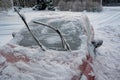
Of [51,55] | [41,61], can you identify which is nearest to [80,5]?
[51,55]

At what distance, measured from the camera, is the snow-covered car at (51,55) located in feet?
11.4

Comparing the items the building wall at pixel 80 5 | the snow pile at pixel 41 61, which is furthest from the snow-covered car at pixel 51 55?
the building wall at pixel 80 5

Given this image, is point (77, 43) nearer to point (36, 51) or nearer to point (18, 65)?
point (36, 51)

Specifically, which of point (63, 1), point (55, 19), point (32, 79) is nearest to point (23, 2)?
point (63, 1)

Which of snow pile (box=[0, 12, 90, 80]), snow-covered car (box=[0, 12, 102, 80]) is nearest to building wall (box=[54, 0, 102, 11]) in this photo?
snow-covered car (box=[0, 12, 102, 80])

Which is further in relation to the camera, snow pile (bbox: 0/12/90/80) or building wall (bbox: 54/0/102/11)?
building wall (bbox: 54/0/102/11)

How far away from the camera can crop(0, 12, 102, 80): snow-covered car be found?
3488 millimetres

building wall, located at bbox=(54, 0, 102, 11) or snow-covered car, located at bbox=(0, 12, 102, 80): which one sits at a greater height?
snow-covered car, located at bbox=(0, 12, 102, 80)

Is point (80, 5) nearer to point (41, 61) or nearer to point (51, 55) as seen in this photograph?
point (51, 55)

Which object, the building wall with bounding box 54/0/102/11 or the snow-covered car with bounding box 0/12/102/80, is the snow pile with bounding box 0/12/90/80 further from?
the building wall with bounding box 54/0/102/11

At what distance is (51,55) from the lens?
4066 millimetres

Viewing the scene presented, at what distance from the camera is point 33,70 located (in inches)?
141

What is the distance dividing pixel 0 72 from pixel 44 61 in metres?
0.69

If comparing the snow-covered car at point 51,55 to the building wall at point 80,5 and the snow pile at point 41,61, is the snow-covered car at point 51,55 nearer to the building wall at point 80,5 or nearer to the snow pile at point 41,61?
the snow pile at point 41,61
